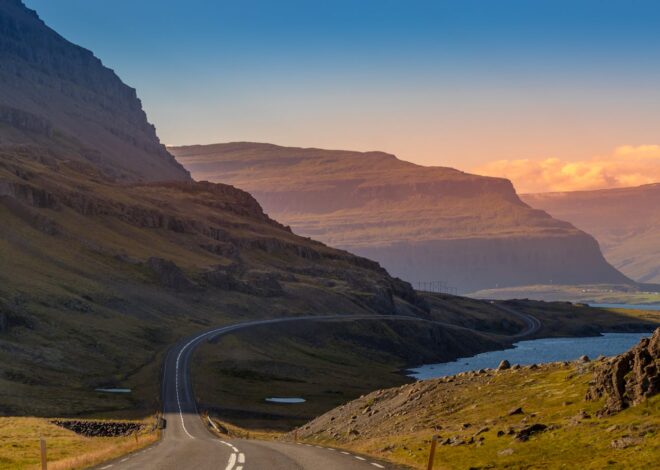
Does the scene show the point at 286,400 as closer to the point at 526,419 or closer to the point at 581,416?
the point at 526,419

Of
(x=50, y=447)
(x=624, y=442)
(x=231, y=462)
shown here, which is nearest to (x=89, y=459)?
(x=231, y=462)

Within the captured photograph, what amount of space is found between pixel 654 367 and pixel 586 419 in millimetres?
3919

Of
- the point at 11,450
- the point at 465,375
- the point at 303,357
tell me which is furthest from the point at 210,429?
the point at 303,357

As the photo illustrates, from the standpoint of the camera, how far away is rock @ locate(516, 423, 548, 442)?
41.2 meters

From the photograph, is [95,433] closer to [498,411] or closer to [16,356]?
[498,411]

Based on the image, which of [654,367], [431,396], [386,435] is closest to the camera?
[654,367]

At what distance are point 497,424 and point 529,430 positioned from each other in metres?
5.24

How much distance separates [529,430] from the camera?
41.8 metres

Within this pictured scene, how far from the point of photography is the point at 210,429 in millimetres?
87125

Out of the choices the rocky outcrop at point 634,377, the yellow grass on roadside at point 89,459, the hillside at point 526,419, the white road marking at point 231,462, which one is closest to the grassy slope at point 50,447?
the yellow grass on roadside at point 89,459

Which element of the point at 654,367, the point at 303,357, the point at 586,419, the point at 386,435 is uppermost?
the point at 654,367

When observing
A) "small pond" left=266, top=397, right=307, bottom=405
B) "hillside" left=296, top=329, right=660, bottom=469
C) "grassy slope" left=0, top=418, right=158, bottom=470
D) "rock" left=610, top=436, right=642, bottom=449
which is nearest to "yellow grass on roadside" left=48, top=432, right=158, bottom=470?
"grassy slope" left=0, top=418, right=158, bottom=470

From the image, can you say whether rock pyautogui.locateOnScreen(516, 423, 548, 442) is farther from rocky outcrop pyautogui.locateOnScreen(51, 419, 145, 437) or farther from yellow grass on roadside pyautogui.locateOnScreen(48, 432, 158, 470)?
rocky outcrop pyautogui.locateOnScreen(51, 419, 145, 437)

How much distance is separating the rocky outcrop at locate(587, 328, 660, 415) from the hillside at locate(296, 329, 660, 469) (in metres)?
0.04
